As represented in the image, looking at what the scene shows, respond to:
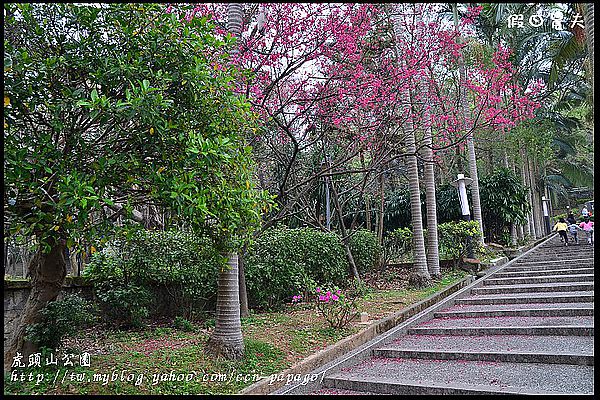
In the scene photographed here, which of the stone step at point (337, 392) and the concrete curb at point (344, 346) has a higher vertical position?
the concrete curb at point (344, 346)

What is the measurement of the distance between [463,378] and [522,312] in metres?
3.17

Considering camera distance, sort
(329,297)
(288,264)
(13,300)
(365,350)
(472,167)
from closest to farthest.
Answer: (13,300) < (365,350) < (329,297) < (288,264) < (472,167)

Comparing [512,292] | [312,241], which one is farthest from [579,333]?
[312,241]

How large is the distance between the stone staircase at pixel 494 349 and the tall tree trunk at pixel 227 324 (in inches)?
40.8

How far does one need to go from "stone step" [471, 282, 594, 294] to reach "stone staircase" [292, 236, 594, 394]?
0.06ft

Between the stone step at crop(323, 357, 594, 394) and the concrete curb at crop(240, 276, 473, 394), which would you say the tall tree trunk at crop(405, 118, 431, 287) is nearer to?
A: the concrete curb at crop(240, 276, 473, 394)

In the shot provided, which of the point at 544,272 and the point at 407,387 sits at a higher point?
the point at 544,272

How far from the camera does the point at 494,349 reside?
19.2ft

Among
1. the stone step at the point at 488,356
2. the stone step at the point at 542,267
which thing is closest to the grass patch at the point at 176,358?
the stone step at the point at 488,356

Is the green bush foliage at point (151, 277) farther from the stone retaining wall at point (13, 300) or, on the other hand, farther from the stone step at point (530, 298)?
the stone step at point (530, 298)

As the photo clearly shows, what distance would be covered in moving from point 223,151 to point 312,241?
18.1 ft

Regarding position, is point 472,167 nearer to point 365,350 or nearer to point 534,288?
point 534,288

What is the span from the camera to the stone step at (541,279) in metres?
9.14

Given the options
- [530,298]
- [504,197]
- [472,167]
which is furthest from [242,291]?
[504,197]
